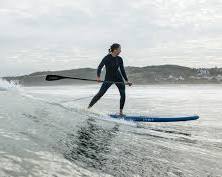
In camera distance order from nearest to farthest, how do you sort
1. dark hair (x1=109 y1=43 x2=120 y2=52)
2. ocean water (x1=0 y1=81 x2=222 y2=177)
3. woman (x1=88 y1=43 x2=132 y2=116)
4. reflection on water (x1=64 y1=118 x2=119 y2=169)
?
ocean water (x1=0 y1=81 x2=222 y2=177) → reflection on water (x1=64 y1=118 x2=119 y2=169) → dark hair (x1=109 y1=43 x2=120 y2=52) → woman (x1=88 y1=43 x2=132 y2=116)

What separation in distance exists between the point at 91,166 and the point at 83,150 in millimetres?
1187

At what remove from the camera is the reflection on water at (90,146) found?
681 cm

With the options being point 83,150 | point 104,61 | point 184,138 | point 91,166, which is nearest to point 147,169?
point 91,166

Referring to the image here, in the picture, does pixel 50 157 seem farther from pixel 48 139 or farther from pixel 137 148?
pixel 137 148

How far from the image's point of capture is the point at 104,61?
53.7 feet

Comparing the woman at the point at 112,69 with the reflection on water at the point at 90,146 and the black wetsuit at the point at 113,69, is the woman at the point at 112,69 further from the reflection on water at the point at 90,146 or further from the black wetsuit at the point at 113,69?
the reflection on water at the point at 90,146

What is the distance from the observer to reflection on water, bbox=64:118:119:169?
6.81 metres

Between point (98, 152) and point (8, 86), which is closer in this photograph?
point (98, 152)

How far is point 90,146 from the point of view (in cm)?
809

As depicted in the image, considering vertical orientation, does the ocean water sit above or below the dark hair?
below

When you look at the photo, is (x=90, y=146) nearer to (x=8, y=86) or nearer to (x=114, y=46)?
(x=114, y=46)

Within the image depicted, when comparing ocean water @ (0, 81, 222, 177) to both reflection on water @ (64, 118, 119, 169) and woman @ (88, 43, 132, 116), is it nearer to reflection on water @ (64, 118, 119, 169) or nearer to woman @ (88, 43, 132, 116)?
reflection on water @ (64, 118, 119, 169)

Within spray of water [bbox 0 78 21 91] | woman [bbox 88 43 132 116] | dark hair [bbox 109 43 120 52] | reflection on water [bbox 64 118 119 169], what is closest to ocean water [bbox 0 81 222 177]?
reflection on water [bbox 64 118 119 169]

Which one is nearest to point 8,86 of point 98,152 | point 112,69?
point 112,69
